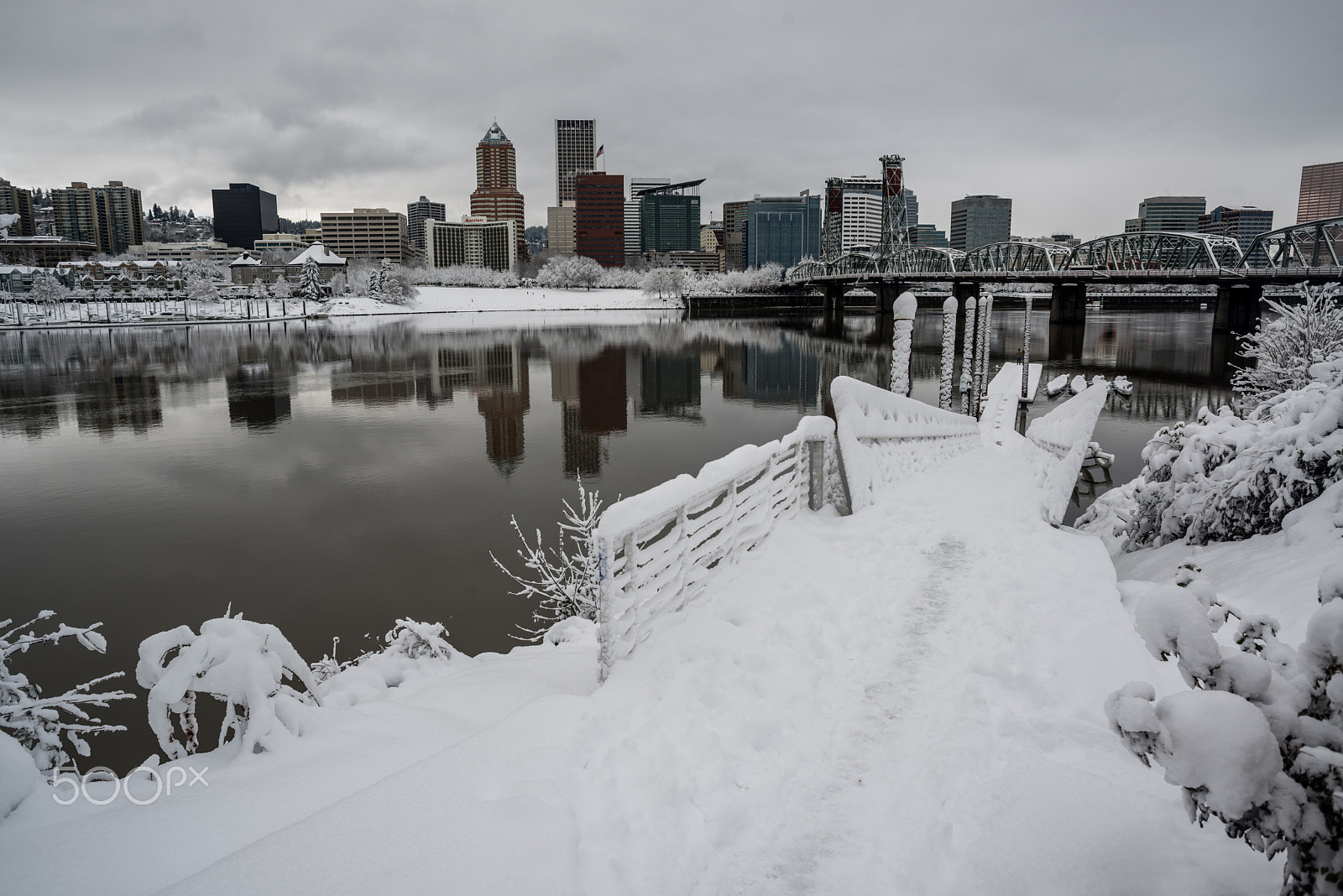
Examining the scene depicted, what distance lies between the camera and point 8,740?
348cm

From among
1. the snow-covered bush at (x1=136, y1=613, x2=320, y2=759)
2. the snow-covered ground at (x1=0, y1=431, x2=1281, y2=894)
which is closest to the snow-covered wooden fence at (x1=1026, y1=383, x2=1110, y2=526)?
the snow-covered ground at (x1=0, y1=431, x2=1281, y2=894)

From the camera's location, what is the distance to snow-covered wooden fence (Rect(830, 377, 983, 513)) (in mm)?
9953

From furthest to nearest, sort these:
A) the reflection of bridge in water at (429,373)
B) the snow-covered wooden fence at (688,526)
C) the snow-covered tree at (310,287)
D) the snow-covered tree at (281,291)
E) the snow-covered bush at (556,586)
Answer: the snow-covered tree at (310,287) → the snow-covered tree at (281,291) → the reflection of bridge in water at (429,373) → the snow-covered bush at (556,586) → the snow-covered wooden fence at (688,526)

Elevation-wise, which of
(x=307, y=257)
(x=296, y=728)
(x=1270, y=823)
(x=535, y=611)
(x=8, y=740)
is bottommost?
(x=535, y=611)

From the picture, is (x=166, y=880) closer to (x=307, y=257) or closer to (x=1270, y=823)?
(x=1270, y=823)

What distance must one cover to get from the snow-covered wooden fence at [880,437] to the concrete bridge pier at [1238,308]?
198 feet

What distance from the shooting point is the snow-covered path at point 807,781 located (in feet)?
10.8

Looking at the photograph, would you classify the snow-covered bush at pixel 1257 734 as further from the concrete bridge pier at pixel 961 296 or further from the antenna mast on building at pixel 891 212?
the antenna mast on building at pixel 891 212

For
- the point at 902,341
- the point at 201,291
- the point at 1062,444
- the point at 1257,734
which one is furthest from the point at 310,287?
the point at 1257,734

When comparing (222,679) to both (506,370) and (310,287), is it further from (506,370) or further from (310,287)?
(310,287)

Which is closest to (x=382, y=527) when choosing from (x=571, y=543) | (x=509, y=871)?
(x=571, y=543)

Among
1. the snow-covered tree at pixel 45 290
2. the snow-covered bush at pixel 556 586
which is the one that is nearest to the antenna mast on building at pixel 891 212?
the snow-covered bush at pixel 556 586

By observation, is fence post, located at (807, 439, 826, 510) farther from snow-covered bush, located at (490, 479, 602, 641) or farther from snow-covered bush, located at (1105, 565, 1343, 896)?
snow-covered bush, located at (1105, 565, 1343, 896)

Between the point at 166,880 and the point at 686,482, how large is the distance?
4350mm
